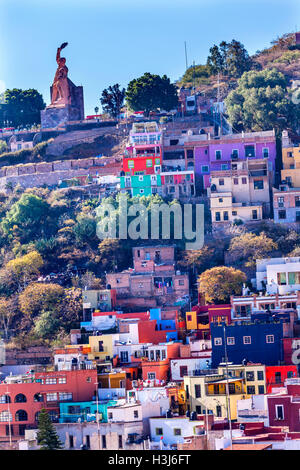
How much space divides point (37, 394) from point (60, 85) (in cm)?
1995

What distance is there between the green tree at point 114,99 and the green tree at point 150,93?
81.0 inches

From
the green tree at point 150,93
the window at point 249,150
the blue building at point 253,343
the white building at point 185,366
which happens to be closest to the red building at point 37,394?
the white building at point 185,366

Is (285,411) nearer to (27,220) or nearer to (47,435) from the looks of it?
(47,435)

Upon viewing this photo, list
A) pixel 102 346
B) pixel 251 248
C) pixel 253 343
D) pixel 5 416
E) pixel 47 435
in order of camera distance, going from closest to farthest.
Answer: pixel 47 435, pixel 5 416, pixel 253 343, pixel 102 346, pixel 251 248

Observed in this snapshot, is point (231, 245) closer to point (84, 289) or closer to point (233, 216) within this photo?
point (233, 216)

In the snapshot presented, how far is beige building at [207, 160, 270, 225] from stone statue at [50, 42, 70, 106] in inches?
400

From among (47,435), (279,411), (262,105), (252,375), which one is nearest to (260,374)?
(252,375)

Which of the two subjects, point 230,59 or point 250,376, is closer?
point 250,376

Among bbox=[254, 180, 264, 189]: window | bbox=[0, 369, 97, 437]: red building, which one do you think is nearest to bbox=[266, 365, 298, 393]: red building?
bbox=[0, 369, 97, 437]: red building

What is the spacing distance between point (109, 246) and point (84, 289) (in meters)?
2.11

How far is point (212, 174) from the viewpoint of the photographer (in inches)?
1442

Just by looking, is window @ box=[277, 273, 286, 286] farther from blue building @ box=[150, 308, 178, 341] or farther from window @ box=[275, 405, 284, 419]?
window @ box=[275, 405, 284, 419]

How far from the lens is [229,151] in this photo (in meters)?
38.1

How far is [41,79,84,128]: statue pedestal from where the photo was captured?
148 ft
